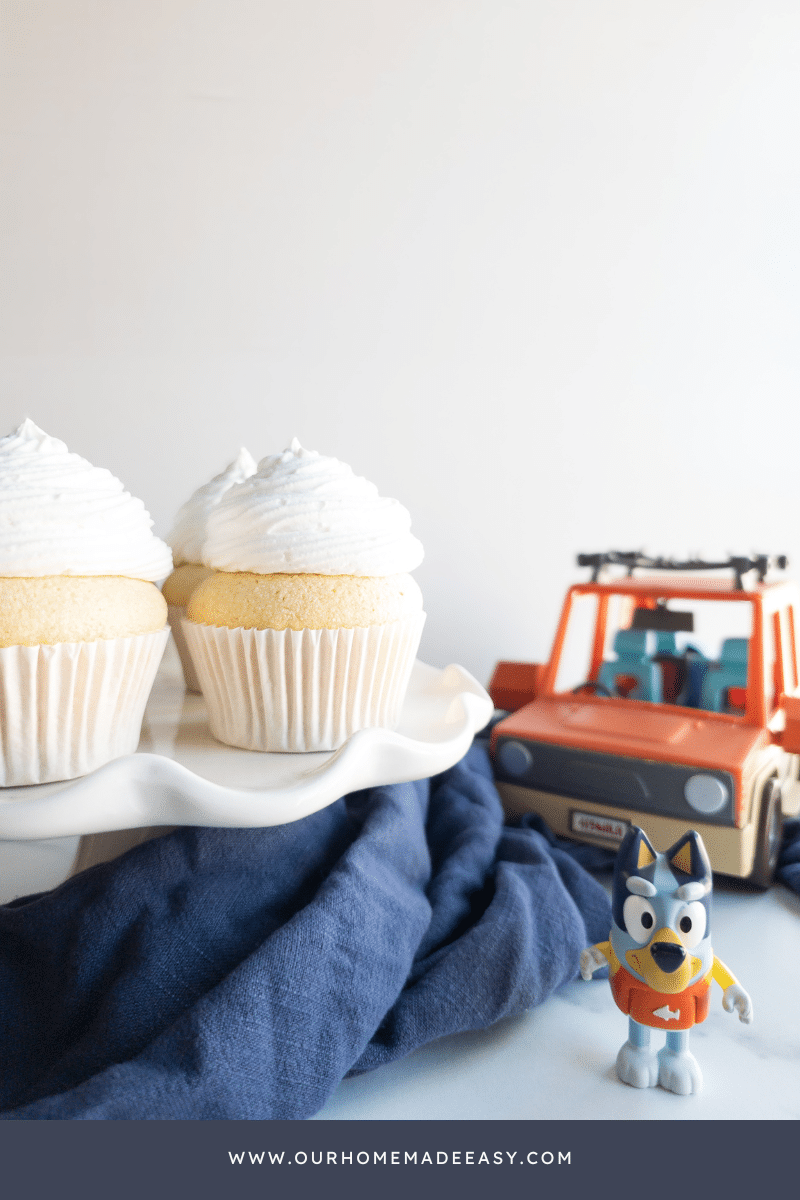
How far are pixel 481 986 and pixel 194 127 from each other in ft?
4.51

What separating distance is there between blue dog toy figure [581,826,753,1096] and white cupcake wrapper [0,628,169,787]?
1.53 feet

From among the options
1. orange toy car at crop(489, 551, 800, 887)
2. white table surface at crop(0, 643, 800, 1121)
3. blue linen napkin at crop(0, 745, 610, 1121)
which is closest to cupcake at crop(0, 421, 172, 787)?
blue linen napkin at crop(0, 745, 610, 1121)

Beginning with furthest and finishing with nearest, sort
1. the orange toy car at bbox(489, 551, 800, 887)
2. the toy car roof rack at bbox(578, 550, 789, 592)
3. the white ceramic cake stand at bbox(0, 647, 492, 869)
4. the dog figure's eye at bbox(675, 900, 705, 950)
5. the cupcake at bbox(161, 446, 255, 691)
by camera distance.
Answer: the toy car roof rack at bbox(578, 550, 789, 592) → the orange toy car at bbox(489, 551, 800, 887) → the cupcake at bbox(161, 446, 255, 691) → the dog figure's eye at bbox(675, 900, 705, 950) → the white ceramic cake stand at bbox(0, 647, 492, 869)

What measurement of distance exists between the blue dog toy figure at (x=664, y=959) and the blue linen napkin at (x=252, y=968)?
4.1 inches

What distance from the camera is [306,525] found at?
2.45 ft

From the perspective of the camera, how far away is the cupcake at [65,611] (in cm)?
65

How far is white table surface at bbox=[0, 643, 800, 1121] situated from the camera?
67 cm

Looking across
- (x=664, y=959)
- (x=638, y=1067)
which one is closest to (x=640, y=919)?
(x=664, y=959)

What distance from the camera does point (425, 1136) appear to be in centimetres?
61

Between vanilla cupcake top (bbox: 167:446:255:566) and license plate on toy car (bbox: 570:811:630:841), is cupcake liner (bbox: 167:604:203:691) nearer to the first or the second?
vanilla cupcake top (bbox: 167:446:255:566)

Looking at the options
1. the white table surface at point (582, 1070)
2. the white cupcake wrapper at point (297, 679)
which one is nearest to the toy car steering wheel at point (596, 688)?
the white table surface at point (582, 1070)

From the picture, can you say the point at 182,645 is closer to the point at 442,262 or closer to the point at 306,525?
the point at 306,525

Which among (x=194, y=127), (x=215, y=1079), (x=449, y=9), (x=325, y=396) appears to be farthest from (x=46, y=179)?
(x=215, y=1079)

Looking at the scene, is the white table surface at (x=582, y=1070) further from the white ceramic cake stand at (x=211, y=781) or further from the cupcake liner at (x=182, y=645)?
the cupcake liner at (x=182, y=645)
